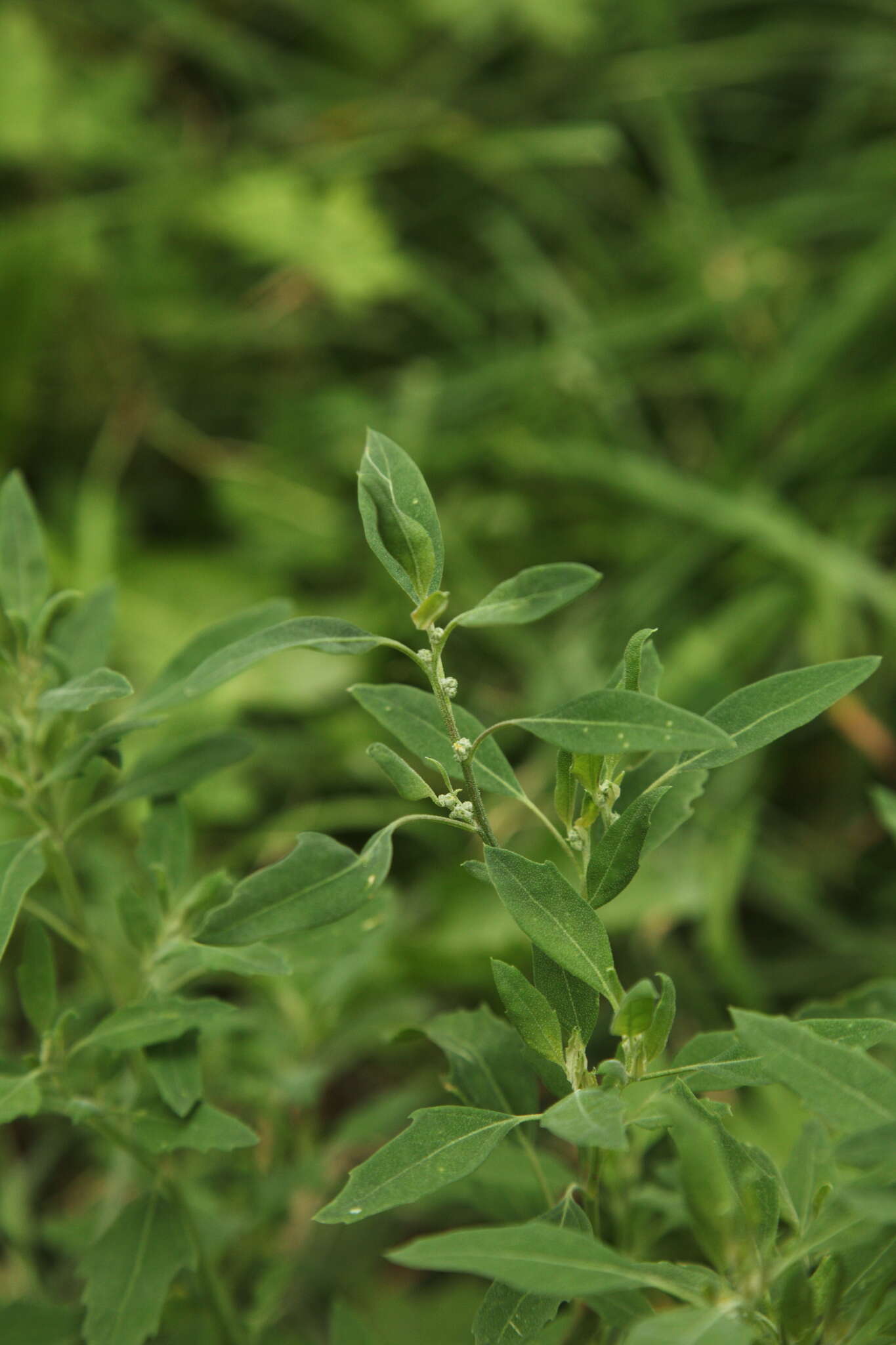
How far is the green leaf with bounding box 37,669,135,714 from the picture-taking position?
0.47 meters

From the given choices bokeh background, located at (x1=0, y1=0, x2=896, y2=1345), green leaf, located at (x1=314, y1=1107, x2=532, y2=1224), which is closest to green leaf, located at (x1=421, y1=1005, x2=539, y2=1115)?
green leaf, located at (x1=314, y1=1107, x2=532, y2=1224)

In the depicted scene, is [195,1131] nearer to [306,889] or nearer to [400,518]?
[306,889]

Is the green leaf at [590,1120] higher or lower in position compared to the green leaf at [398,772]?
lower

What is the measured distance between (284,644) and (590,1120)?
216mm

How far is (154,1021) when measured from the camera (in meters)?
0.55

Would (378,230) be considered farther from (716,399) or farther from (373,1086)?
(373,1086)

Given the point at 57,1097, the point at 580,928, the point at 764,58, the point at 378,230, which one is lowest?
the point at 57,1097

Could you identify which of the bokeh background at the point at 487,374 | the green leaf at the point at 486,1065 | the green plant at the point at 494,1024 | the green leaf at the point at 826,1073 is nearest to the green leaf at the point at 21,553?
the green plant at the point at 494,1024

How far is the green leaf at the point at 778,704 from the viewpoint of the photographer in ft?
1.49

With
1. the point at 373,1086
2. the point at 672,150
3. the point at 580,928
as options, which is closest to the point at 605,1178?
the point at 580,928

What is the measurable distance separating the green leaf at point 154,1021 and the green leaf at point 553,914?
171 mm

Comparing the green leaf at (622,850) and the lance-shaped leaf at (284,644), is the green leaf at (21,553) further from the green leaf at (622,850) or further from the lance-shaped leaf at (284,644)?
the green leaf at (622,850)

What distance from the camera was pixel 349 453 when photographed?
165 cm

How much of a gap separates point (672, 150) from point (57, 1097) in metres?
1.68
